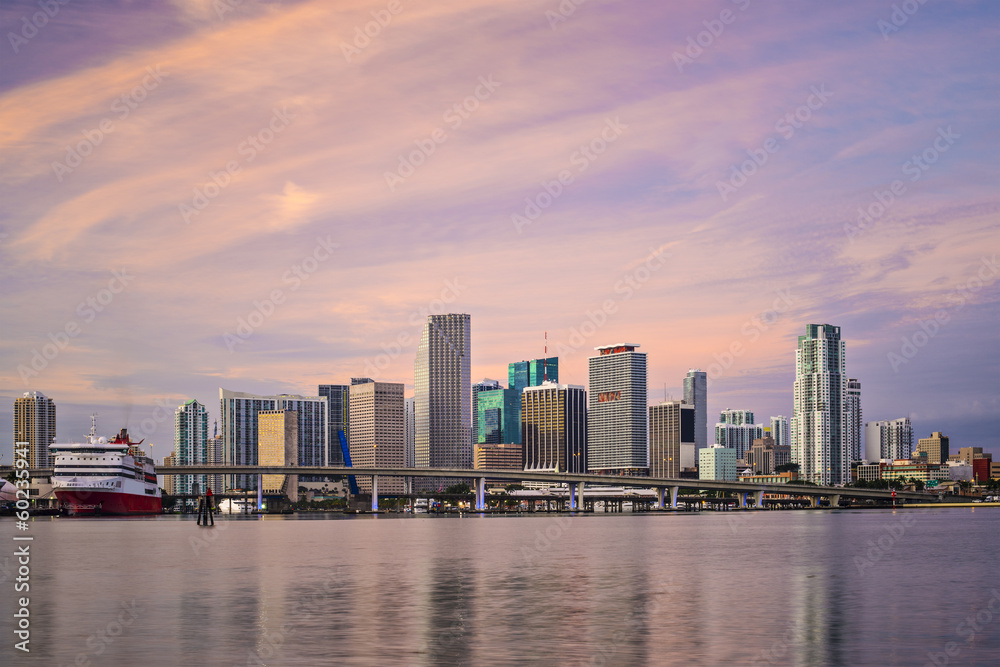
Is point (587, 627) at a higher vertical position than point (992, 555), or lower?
higher

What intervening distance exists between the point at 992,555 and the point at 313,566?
174ft

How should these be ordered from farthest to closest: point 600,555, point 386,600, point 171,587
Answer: point 600,555, point 171,587, point 386,600

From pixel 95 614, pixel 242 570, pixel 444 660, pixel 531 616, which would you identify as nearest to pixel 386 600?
pixel 531 616

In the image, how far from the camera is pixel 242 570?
64.4 metres

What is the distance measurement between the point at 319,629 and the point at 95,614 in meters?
11.3

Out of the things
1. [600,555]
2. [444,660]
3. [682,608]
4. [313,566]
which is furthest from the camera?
[600,555]

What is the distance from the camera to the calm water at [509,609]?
32094 millimetres

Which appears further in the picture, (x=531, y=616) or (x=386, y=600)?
(x=386, y=600)

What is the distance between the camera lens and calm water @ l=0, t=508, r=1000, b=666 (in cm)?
3209

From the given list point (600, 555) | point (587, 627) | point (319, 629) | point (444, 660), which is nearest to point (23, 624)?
point (319, 629)

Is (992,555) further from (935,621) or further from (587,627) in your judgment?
(587,627)

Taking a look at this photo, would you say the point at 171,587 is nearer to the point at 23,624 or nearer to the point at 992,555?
the point at 23,624

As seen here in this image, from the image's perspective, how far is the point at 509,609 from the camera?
42500 mm

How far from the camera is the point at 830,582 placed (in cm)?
5547
